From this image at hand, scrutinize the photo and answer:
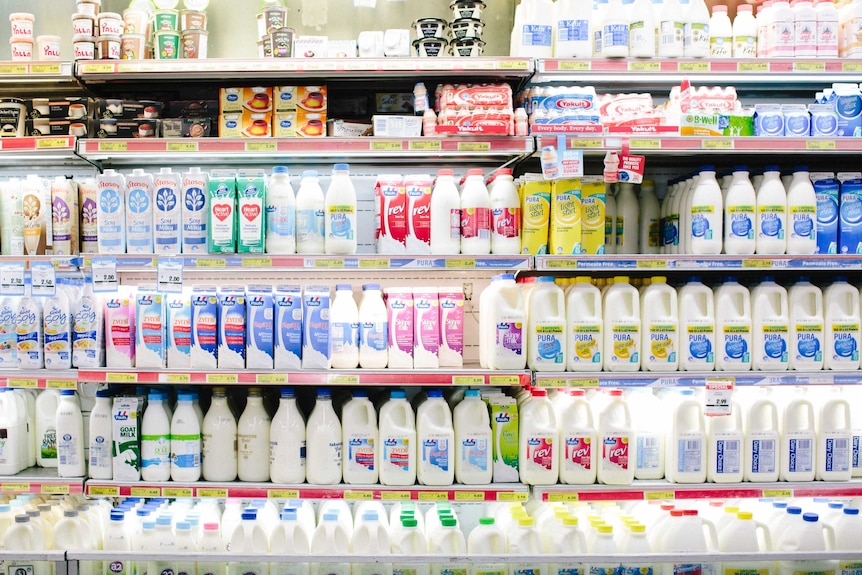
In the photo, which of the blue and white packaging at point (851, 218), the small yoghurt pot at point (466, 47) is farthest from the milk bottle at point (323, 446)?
the blue and white packaging at point (851, 218)

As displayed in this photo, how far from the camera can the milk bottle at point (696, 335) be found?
281 centimetres

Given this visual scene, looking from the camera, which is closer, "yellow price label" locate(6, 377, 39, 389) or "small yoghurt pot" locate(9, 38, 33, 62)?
"yellow price label" locate(6, 377, 39, 389)

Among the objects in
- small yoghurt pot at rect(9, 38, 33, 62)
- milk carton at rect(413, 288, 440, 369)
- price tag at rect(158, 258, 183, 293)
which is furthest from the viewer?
small yoghurt pot at rect(9, 38, 33, 62)

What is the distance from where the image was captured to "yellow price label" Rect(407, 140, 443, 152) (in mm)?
2756

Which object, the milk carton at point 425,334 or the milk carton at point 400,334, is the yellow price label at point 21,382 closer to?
the milk carton at point 400,334

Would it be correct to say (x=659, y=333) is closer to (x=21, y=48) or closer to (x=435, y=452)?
(x=435, y=452)

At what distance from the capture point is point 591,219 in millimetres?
2855

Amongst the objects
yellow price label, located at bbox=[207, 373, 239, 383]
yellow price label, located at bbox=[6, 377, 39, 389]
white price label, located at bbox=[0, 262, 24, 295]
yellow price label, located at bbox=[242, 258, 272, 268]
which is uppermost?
yellow price label, located at bbox=[242, 258, 272, 268]

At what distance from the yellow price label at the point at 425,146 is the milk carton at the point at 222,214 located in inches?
29.3

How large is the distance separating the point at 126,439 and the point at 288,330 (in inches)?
31.9

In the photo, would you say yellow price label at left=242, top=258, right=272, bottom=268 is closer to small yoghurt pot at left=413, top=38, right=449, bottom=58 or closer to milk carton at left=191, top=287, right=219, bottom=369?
milk carton at left=191, top=287, right=219, bottom=369

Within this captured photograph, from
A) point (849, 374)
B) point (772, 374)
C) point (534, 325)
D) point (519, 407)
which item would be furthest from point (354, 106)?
point (849, 374)

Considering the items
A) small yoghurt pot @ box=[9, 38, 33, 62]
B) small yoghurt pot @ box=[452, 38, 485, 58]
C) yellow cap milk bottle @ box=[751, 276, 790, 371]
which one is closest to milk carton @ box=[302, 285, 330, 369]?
small yoghurt pot @ box=[452, 38, 485, 58]

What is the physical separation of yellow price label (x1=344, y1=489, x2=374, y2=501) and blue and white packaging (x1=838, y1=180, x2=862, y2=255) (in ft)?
7.42
